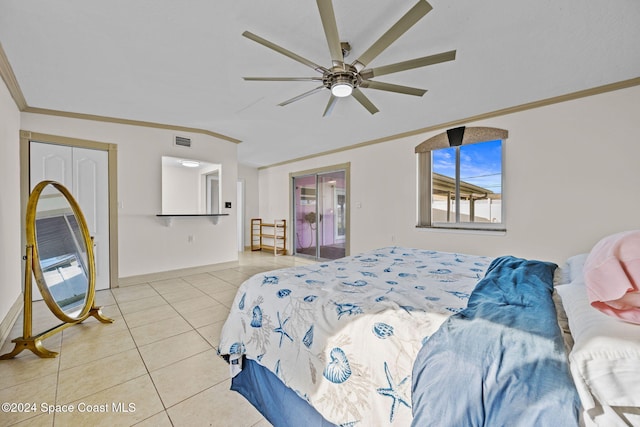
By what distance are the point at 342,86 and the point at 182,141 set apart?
3.31m

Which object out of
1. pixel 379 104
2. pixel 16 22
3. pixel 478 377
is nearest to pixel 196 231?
pixel 16 22

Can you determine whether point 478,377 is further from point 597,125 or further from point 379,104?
point 597,125

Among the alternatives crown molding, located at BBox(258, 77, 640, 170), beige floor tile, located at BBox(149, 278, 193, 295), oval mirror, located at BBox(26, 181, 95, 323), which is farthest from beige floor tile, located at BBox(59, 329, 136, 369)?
crown molding, located at BBox(258, 77, 640, 170)

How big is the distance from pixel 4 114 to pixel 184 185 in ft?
6.58

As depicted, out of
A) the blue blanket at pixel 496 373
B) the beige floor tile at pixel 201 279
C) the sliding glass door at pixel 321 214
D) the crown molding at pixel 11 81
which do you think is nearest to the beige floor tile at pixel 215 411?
the blue blanket at pixel 496 373

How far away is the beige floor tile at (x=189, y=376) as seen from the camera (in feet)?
5.19

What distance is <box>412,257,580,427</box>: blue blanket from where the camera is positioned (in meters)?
0.66

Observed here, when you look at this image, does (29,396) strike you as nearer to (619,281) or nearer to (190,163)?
(619,281)

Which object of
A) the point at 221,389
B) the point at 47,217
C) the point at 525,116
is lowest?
the point at 221,389

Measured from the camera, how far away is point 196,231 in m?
4.43

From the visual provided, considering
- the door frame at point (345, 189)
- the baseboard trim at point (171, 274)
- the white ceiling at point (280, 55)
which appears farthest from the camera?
the door frame at point (345, 189)

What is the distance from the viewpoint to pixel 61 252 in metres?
2.35

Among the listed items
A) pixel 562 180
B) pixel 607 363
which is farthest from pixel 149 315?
pixel 562 180

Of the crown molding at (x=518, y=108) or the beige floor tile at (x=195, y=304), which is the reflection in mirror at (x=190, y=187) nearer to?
the beige floor tile at (x=195, y=304)
